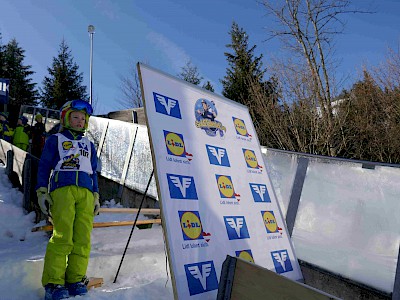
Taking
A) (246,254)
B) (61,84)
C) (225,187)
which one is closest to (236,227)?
(246,254)

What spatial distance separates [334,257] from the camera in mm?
3934

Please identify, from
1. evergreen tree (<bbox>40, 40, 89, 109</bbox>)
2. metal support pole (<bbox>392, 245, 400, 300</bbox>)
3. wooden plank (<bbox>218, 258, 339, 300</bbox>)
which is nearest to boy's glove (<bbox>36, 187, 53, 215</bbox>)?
wooden plank (<bbox>218, 258, 339, 300</bbox>)

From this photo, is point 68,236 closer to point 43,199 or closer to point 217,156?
point 43,199

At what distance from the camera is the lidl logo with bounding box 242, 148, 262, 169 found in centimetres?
334

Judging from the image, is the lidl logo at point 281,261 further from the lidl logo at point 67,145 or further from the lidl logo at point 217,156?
the lidl logo at point 67,145

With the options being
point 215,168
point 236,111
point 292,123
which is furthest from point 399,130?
point 215,168

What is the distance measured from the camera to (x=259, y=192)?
3242 mm

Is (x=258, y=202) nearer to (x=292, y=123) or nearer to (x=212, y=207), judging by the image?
(x=212, y=207)

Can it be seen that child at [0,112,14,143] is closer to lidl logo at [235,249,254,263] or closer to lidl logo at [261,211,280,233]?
lidl logo at [261,211,280,233]

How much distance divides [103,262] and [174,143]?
2187 mm

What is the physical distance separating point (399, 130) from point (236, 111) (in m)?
9.11

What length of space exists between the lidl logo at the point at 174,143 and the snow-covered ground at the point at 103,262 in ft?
4.31

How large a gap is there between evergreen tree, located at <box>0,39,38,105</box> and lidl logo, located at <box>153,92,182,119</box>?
36.8m

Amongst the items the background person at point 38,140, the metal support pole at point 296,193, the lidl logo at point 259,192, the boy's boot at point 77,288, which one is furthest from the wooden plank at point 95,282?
the background person at point 38,140
